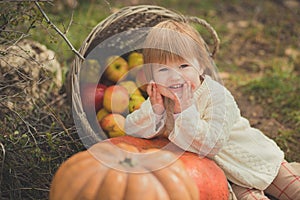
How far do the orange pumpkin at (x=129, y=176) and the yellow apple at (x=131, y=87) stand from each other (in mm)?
784

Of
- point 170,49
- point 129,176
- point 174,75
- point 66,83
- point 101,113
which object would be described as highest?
point 170,49

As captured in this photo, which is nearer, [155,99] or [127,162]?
[127,162]

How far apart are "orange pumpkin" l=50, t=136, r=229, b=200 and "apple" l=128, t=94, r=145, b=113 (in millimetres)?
594

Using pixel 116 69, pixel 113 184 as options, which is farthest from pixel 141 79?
pixel 113 184

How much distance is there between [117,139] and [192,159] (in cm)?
31

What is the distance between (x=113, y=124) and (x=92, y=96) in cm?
27

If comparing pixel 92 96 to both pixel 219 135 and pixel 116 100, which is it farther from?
pixel 219 135

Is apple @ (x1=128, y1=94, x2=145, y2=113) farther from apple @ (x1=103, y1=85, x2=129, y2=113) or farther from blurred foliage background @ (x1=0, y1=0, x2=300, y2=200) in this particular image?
blurred foliage background @ (x1=0, y1=0, x2=300, y2=200)

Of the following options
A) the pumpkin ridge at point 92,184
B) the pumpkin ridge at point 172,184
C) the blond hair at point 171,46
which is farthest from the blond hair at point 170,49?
the pumpkin ridge at point 92,184

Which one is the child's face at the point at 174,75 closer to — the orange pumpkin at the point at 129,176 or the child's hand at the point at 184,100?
the child's hand at the point at 184,100

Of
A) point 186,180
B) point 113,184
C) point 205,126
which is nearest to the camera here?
point 113,184

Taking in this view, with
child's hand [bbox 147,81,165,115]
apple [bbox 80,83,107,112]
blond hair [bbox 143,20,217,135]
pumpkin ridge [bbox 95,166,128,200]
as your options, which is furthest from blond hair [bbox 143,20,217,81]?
pumpkin ridge [bbox 95,166,128,200]

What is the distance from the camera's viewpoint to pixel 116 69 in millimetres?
2941

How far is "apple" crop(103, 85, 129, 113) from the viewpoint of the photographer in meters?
2.74
